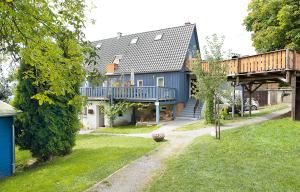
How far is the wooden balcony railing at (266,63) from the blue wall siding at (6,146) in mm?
9738

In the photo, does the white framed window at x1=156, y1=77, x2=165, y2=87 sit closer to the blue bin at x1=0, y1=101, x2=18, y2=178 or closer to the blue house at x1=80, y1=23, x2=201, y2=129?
the blue house at x1=80, y1=23, x2=201, y2=129

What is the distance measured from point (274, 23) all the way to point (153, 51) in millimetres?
10402


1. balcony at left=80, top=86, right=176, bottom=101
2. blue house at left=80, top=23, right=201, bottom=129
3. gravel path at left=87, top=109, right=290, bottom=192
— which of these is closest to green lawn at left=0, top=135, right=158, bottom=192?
gravel path at left=87, top=109, right=290, bottom=192

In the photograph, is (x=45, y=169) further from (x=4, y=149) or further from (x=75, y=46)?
(x=75, y=46)

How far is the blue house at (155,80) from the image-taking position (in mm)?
23391

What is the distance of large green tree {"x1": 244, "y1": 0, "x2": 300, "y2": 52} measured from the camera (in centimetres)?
2016

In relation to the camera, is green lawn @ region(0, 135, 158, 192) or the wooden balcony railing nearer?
green lawn @ region(0, 135, 158, 192)

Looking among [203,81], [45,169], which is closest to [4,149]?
[45,169]

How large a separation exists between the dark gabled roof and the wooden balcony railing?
19.6 feet

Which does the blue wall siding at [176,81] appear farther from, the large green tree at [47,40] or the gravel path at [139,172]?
the large green tree at [47,40]

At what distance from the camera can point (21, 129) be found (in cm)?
1179

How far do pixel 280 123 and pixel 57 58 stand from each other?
512 inches

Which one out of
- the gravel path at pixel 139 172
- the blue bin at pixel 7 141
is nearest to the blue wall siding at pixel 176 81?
the gravel path at pixel 139 172

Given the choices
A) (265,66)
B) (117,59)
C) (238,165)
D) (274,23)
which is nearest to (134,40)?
(117,59)
